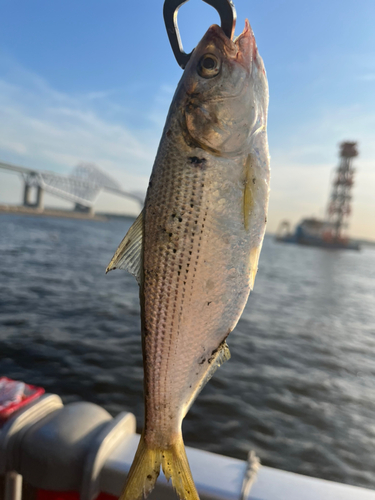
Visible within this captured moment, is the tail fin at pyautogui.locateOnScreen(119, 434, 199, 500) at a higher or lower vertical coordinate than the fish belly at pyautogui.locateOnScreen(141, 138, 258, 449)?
lower

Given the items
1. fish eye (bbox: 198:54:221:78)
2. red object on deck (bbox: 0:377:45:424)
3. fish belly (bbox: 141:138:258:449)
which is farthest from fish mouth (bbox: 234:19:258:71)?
red object on deck (bbox: 0:377:45:424)

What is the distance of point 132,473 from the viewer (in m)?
1.83

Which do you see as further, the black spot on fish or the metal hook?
the black spot on fish

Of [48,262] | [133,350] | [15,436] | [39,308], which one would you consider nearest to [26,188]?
[48,262]

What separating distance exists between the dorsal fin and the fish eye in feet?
2.58

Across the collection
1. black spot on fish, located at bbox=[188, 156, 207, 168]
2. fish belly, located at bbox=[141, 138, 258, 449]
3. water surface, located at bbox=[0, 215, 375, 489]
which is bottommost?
water surface, located at bbox=[0, 215, 375, 489]

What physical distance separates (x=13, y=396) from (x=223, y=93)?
3622 millimetres

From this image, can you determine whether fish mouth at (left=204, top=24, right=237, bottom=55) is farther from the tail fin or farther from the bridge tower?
the bridge tower

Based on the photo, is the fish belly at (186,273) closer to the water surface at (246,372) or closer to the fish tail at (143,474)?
the fish tail at (143,474)

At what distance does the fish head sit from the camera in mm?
1728

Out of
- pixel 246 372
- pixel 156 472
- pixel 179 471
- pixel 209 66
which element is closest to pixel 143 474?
pixel 156 472

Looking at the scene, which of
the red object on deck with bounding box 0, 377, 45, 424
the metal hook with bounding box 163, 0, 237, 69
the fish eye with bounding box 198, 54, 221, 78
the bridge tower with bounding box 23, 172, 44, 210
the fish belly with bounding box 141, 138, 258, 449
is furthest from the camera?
the bridge tower with bounding box 23, 172, 44, 210

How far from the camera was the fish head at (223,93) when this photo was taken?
1728 mm

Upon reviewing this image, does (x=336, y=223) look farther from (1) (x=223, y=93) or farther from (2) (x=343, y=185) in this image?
(1) (x=223, y=93)
